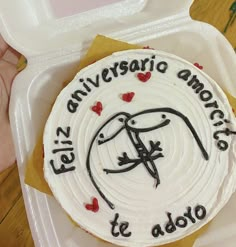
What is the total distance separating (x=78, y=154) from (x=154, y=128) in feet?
0.40

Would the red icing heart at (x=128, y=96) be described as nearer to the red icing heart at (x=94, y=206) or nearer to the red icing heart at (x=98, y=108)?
the red icing heart at (x=98, y=108)

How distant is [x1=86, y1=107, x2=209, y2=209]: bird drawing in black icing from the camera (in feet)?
2.47

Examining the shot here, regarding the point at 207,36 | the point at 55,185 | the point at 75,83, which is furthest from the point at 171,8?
the point at 55,185

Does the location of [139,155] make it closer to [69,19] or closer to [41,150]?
[41,150]

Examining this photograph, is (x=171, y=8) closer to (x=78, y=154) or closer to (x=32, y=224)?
(x=78, y=154)

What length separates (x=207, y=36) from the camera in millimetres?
850

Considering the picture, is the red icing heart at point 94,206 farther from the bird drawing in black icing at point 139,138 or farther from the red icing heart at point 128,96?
the red icing heart at point 128,96

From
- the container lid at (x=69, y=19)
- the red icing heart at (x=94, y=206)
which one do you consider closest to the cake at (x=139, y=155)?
the red icing heart at (x=94, y=206)

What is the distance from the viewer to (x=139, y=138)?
756mm

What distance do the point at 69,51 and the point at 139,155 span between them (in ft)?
0.71

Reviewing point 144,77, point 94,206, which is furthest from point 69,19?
point 94,206

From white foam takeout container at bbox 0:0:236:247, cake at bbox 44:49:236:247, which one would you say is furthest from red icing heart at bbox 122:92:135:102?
white foam takeout container at bbox 0:0:236:247

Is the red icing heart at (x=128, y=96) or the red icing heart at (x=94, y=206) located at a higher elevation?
the red icing heart at (x=128, y=96)

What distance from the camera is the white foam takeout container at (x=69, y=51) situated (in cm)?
81
